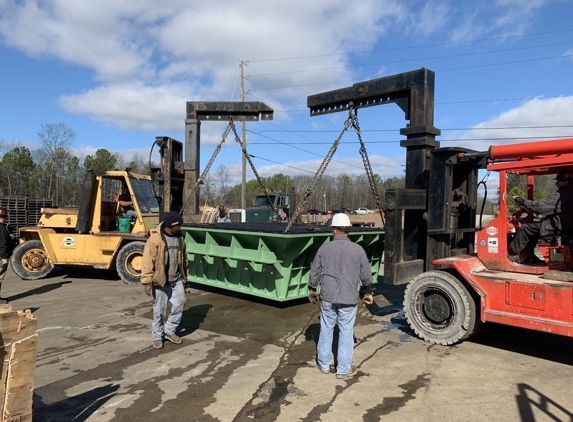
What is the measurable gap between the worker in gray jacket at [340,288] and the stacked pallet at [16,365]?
2.74 metres

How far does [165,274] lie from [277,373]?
75.8 inches

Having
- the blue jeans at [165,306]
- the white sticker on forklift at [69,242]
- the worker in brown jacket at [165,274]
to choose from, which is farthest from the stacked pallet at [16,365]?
the white sticker on forklift at [69,242]

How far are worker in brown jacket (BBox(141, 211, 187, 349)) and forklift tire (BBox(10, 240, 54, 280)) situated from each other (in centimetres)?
704

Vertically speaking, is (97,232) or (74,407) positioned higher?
(97,232)

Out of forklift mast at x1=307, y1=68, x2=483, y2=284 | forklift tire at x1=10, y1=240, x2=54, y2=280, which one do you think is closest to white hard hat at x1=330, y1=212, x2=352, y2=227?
forklift mast at x1=307, y1=68, x2=483, y2=284

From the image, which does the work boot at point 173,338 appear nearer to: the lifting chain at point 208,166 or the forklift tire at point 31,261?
the lifting chain at point 208,166

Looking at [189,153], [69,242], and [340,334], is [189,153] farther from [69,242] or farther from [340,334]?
[340,334]

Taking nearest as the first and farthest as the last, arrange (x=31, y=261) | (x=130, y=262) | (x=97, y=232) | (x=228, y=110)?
1. (x=228, y=110)
2. (x=130, y=262)
3. (x=97, y=232)
4. (x=31, y=261)

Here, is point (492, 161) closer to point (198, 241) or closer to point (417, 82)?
point (417, 82)

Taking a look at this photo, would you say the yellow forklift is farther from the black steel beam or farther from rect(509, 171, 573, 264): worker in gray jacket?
rect(509, 171, 573, 264): worker in gray jacket

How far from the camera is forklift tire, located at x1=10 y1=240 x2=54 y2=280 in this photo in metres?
11.1

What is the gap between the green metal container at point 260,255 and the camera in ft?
23.3

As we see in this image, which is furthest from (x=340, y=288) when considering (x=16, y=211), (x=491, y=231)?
(x=16, y=211)

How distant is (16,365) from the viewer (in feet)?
9.27
